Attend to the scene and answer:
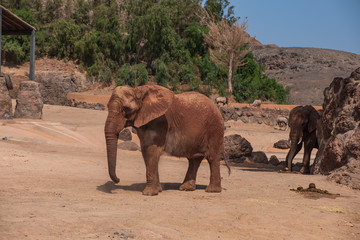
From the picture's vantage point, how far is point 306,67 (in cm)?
7544

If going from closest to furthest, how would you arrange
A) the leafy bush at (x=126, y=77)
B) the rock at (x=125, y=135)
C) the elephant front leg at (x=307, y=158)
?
1. the elephant front leg at (x=307, y=158)
2. the rock at (x=125, y=135)
3. the leafy bush at (x=126, y=77)

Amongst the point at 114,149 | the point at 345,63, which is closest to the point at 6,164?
the point at 114,149

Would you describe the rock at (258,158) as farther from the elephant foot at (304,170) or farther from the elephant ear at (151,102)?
the elephant ear at (151,102)

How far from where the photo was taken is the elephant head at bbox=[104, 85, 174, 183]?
7.01 meters

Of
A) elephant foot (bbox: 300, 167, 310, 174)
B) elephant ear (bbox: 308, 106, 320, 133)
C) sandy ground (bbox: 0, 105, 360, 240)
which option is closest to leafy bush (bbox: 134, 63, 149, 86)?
elephant ear (bbox: 308, 106, 320, 133)

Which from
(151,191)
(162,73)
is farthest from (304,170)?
(162,73)

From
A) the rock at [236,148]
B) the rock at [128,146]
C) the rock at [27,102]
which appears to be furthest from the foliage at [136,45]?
the rock at [128,146]

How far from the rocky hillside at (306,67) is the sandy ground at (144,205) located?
164ft

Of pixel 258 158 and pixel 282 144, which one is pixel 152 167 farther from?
pixel 282 144

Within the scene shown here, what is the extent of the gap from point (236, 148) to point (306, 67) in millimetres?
62406

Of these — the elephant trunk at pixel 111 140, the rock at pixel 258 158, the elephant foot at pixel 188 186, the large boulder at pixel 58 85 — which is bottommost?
the rock at pixel 258 158

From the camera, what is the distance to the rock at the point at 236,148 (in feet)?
53.8

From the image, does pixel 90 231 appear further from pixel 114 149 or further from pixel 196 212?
pixel 114 149

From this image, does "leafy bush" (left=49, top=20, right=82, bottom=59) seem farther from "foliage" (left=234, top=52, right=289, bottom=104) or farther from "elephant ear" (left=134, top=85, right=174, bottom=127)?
"elephant ear" (left=134, top=85, right=174, bottom=127)
